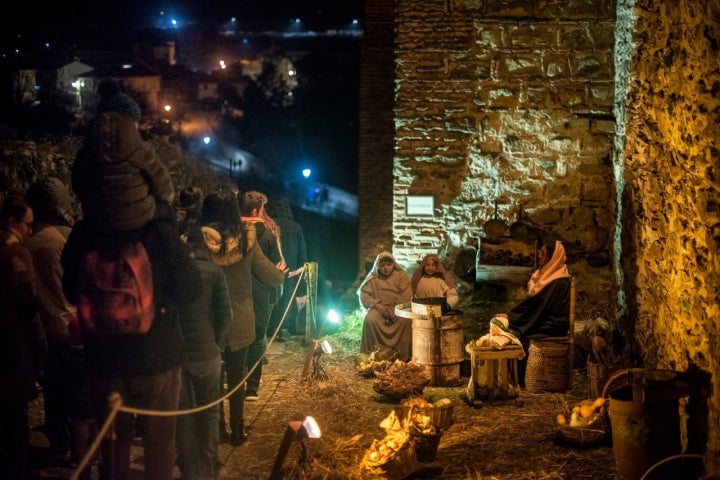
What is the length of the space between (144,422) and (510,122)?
23.2 ft

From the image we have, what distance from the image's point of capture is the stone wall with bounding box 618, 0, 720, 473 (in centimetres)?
578

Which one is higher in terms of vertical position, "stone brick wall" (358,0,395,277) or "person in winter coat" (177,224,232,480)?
"stone brick wall" (358,0,395,277)

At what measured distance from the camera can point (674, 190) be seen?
22.9 feet

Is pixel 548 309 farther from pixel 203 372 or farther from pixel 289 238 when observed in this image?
pixel 203 372

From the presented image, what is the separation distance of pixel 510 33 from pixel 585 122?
1526 millimetres

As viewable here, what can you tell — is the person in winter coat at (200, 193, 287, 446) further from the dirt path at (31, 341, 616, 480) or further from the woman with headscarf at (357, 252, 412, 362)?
the woman with headscarf at (357, 252, 412, 362)

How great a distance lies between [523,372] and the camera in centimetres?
877

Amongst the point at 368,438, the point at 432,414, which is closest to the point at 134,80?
the point at 368,438

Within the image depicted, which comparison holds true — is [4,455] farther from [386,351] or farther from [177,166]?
[177,166]

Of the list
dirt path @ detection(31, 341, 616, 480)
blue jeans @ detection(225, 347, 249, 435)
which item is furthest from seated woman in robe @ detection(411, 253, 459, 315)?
blue jeans @ detection(225, 347, 249, 435)

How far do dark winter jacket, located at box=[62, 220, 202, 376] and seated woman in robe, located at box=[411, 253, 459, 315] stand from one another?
5358 millimetres

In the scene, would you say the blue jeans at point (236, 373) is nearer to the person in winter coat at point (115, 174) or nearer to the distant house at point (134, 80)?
the person in winter coat at point (115, 174)

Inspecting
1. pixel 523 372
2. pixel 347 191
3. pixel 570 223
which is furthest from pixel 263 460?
pixel 347 191

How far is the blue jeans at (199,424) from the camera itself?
538 cm
